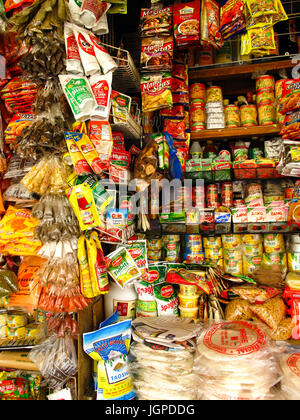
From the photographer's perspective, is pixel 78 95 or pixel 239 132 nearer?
pixel 78 95

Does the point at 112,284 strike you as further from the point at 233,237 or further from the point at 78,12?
the point at 78,12

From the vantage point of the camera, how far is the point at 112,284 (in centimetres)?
186

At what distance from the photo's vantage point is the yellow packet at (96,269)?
1537 mm

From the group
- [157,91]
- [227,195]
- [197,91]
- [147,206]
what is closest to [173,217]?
[147,206]

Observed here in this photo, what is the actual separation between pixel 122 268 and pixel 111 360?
1.63 feet

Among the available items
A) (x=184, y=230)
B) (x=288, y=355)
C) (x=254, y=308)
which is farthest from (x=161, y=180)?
(x=288, y=355)

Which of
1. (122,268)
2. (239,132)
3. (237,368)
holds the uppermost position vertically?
(239,132)

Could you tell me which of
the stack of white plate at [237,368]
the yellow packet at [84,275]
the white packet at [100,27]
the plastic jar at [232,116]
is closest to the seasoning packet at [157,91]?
the white packet at [100,27]

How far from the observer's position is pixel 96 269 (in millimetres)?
1542

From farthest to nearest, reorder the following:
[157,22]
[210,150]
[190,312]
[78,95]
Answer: [210,150] < [157,22] < [190,312] < [78,95]

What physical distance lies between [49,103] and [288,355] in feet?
5.97

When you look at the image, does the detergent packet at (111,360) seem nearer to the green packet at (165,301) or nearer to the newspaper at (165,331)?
the newspaper at (165,331)

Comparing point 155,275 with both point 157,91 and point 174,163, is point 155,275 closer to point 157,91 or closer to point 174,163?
point 174,163

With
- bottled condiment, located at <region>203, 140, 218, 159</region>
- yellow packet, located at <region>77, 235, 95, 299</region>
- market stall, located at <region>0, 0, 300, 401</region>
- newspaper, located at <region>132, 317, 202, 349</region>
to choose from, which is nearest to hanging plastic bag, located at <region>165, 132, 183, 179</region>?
market stall, located at <region>0, 0, 300, 401</region>
